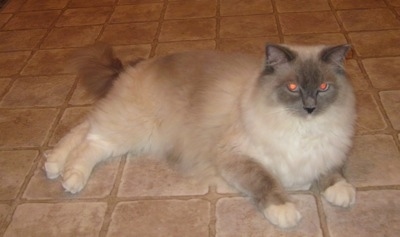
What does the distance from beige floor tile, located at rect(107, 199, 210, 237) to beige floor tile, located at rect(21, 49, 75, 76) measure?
4.50 feet

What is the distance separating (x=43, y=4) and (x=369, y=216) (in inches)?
136

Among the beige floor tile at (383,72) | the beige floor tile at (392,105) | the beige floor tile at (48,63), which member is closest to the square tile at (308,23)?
the beige floor tile at (383,72)

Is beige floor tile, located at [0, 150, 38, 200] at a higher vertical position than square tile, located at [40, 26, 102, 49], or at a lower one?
higher

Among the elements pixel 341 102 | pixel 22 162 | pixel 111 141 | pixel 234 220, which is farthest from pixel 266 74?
pixel 22 162

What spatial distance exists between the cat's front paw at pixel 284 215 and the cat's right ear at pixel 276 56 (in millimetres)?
527

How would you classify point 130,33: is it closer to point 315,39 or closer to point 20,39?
point 20,39

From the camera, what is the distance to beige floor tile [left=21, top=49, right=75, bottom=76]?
123 inches

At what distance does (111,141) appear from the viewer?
2.25 meters

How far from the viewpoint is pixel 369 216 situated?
6.17ft

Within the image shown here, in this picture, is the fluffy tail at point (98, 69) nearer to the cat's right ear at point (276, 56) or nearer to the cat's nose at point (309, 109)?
the cat's right ear at point (276, 56)

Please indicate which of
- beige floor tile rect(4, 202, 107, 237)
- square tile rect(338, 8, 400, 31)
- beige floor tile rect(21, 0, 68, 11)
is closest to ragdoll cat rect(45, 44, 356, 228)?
beige floor tile rect(4, 202, 107, 237)

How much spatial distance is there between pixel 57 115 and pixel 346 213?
1642 mm

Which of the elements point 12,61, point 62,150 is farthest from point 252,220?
point 12,61

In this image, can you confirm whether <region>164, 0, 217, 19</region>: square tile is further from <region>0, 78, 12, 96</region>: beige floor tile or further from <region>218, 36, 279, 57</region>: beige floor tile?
<region>0, 78, 12, 96</region>: beige floor tile
